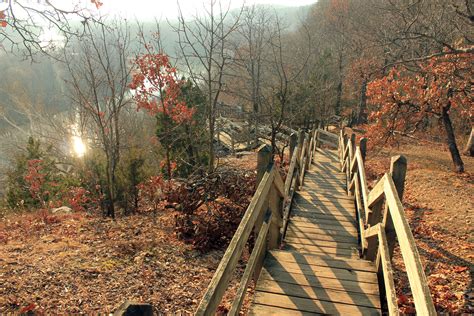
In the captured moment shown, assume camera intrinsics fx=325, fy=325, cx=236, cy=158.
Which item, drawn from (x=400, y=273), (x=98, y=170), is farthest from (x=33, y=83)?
(x=400, y=273)

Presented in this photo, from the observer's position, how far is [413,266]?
218 cm

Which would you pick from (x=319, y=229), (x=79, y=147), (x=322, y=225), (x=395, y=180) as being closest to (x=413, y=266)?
(x=395, y=180)

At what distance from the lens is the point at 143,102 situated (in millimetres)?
13625

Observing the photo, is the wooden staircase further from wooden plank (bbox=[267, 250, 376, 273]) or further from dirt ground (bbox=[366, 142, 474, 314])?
dirt ground (bbox=[366, 142, 474, 314])

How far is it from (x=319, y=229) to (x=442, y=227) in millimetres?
4047

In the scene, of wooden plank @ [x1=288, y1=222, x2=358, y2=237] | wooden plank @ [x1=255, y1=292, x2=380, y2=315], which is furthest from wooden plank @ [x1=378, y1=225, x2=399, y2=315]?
wooden plank @ [x1=288, y1=222, x2=358, y2=237]

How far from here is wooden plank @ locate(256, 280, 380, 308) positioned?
333 cm

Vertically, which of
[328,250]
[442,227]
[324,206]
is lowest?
[442,227]

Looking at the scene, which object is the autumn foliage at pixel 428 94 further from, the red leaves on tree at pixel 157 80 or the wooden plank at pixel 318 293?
the wooden plank at pixel 318 293

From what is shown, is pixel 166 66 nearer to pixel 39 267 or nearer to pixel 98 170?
pixel 98 170

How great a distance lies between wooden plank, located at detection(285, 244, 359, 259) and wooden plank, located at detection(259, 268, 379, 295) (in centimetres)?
137

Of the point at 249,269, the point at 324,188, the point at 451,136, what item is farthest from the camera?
the point at 451,136

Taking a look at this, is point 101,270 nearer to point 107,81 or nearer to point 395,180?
point 395,180

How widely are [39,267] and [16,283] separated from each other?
64 centimetres
